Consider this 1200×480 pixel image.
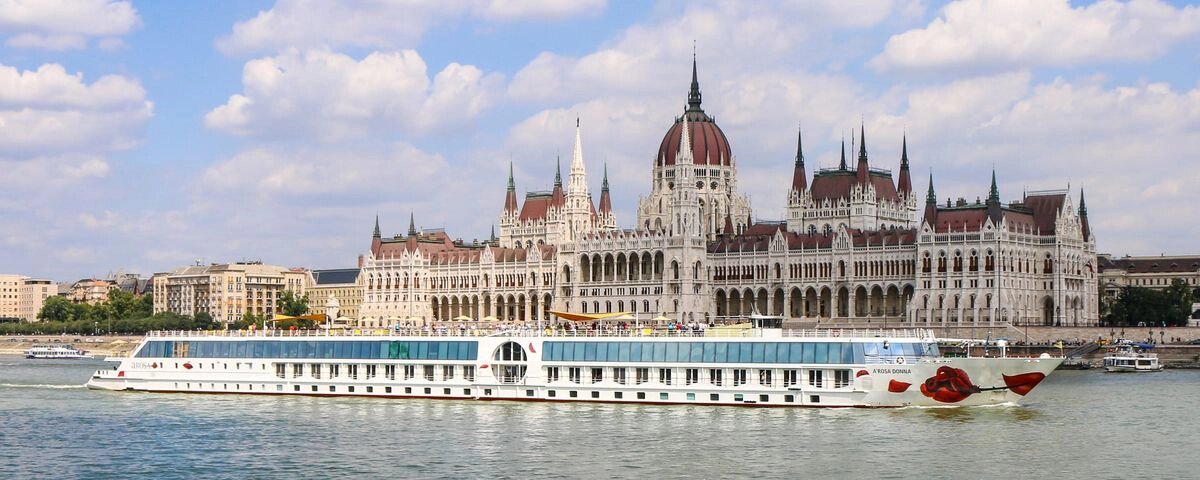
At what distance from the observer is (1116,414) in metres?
67.5

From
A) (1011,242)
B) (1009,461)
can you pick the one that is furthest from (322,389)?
(1011,242)

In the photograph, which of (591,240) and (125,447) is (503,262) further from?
(125,447)

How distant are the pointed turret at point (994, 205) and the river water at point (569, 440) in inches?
2721

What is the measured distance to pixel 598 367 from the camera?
65.0 metres

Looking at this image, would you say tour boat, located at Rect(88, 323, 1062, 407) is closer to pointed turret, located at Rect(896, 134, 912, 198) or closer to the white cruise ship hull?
the white cruise ship hull

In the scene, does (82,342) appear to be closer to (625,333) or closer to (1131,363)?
(1131,363)

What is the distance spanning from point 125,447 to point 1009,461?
90.9ft

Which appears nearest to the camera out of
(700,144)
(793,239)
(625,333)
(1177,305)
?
(625,333)

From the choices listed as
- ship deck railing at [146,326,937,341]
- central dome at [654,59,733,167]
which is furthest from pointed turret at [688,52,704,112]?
ship deck railing at [146,326,937,341]

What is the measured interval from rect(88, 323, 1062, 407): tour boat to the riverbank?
99828 millimetres

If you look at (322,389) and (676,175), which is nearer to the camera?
(322,389)

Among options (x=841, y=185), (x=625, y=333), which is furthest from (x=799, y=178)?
(x=625, y=333)

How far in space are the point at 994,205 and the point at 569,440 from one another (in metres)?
92.4

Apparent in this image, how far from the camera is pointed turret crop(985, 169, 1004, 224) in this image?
458 feet
